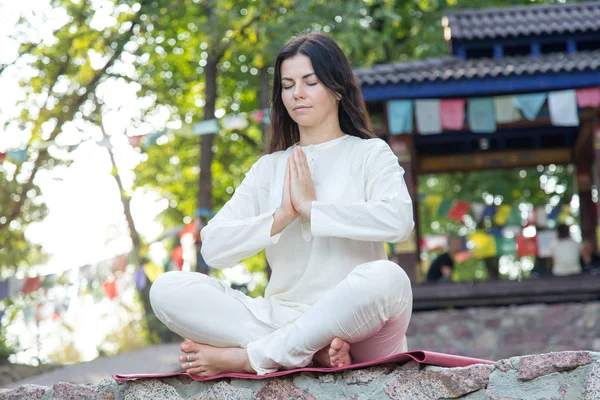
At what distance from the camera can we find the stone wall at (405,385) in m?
3.11

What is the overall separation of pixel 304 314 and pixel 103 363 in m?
7.76

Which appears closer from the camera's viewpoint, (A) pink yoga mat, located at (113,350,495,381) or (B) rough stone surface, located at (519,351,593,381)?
(B) rough stone surface, located at (519,351,593,381)

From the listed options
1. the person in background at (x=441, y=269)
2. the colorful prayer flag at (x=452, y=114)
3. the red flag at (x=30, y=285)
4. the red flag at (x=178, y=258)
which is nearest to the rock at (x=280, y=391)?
the colorful prayer flag at (x=452, y=114)

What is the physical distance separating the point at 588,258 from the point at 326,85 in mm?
9270

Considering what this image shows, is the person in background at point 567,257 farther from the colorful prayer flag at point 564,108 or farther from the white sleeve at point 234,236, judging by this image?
the white sleeve at point 234,236

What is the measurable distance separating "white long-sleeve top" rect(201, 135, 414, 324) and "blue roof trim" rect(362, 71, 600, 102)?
7.28m

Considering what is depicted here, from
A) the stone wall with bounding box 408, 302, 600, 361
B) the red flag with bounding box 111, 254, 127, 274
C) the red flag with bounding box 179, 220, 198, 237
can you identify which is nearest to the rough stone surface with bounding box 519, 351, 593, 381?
the stone wall with bounding box 408, 302, 600, 361

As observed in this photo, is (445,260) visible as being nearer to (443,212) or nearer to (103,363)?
(443,212)

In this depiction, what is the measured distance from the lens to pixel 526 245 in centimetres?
1434

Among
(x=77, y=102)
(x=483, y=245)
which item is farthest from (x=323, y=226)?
(x=77, y=102)

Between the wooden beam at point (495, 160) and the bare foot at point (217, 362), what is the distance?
408 inches

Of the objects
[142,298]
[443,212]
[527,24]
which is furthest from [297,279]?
[142,298]

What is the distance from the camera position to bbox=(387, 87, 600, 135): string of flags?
11.1 metres

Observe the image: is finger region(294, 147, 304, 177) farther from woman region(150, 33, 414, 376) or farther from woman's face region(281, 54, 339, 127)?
woman's face region(281, 54, 339, 127)
